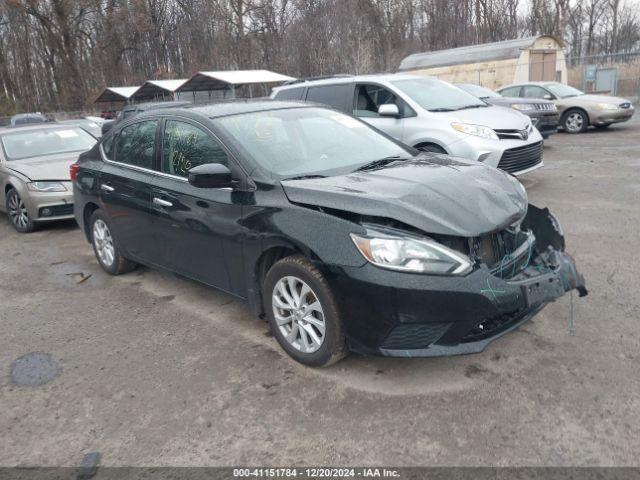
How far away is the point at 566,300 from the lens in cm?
429

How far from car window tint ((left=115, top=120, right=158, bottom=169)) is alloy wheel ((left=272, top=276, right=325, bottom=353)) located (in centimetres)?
189

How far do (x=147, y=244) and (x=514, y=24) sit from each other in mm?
45336

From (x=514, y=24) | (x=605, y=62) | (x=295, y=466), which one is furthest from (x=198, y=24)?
(x=295, y=466)

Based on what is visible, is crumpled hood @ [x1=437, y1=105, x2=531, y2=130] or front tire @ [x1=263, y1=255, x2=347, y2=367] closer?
front tire @ [x1=263, y1=255, x2=347, y2=367]

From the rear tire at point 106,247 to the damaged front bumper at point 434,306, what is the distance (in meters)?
3.15

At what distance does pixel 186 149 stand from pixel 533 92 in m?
13.3

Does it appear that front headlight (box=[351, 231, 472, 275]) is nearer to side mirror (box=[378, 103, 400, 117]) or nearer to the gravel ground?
the gravel ground

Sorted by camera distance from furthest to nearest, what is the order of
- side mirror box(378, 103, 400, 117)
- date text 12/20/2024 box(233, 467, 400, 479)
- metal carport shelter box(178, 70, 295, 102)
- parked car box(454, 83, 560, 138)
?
metal carport shelter box(178, 70, 295, 102) → parked car box(454, 83, 560, 138) → side mirror box(378, 103, 400, 117) → date text 12/20/2024 box(233, 467, 400, 479)

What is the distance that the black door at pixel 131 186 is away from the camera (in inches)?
186

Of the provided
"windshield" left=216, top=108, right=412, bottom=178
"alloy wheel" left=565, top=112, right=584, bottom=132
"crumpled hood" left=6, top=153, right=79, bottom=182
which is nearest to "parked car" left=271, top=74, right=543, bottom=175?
"windshield" left=216, top=108, right=412, bottom=178

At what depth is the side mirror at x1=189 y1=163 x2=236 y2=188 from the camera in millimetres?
3661

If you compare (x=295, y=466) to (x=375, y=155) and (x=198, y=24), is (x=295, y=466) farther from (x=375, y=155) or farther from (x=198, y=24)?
(x=198, y=24)

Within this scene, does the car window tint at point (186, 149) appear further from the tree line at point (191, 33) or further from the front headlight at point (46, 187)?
the tree line at point (191, 33)

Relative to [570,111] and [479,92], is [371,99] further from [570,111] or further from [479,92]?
[570,111]
